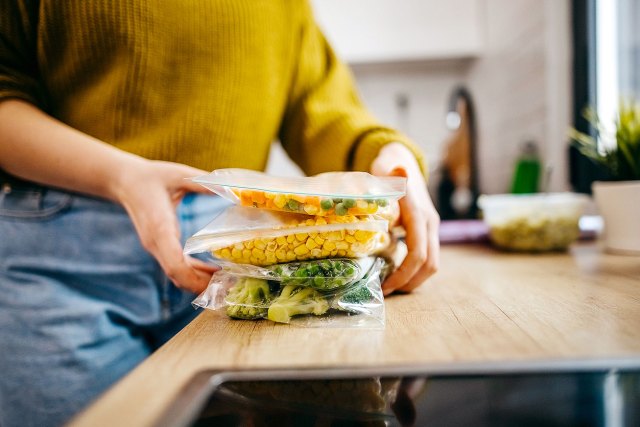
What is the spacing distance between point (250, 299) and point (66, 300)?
0.28 metres

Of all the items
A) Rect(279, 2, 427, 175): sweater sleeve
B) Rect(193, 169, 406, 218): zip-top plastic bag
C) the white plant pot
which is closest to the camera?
Rect(193, 169, 406, 218): zip-top plastic bag

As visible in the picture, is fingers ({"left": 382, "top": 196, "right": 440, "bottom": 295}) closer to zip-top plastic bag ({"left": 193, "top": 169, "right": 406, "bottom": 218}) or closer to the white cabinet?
zip-top plastic bag ({"left": 193, "top": 169, "right": 406, "bottom": 218})

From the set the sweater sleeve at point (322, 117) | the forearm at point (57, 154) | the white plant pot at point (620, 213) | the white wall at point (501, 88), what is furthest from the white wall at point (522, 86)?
the forearm at point (57, 154)

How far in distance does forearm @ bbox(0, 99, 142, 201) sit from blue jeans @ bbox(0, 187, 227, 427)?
0.20ft

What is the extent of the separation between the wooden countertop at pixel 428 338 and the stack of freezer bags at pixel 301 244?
0.9 inches

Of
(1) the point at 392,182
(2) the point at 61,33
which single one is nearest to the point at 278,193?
(1) the point at 392,182

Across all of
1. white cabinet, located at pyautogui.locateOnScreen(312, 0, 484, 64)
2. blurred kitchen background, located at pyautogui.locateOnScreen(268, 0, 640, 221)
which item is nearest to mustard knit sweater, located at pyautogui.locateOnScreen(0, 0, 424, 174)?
blurred kitchen background, located at pyautogui.locateOnScreen(268, 0, 640, 221)

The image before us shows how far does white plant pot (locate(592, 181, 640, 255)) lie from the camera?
81 cm

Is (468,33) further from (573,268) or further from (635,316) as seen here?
(635,316)

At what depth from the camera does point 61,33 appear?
57cm

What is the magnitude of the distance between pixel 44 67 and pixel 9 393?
0.41 meters

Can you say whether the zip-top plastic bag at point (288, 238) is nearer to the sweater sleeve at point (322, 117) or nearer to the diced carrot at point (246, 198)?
the diced carrot at point (246, 198)

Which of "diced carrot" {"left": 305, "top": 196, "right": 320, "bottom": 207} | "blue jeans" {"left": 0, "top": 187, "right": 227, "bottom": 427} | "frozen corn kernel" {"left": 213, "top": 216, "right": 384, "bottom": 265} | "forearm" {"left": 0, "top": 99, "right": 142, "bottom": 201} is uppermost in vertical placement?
"forearm" {"left": 0, "top": 99, "right": 142, "bottom": 201}

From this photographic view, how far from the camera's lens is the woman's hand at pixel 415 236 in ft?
1.67
